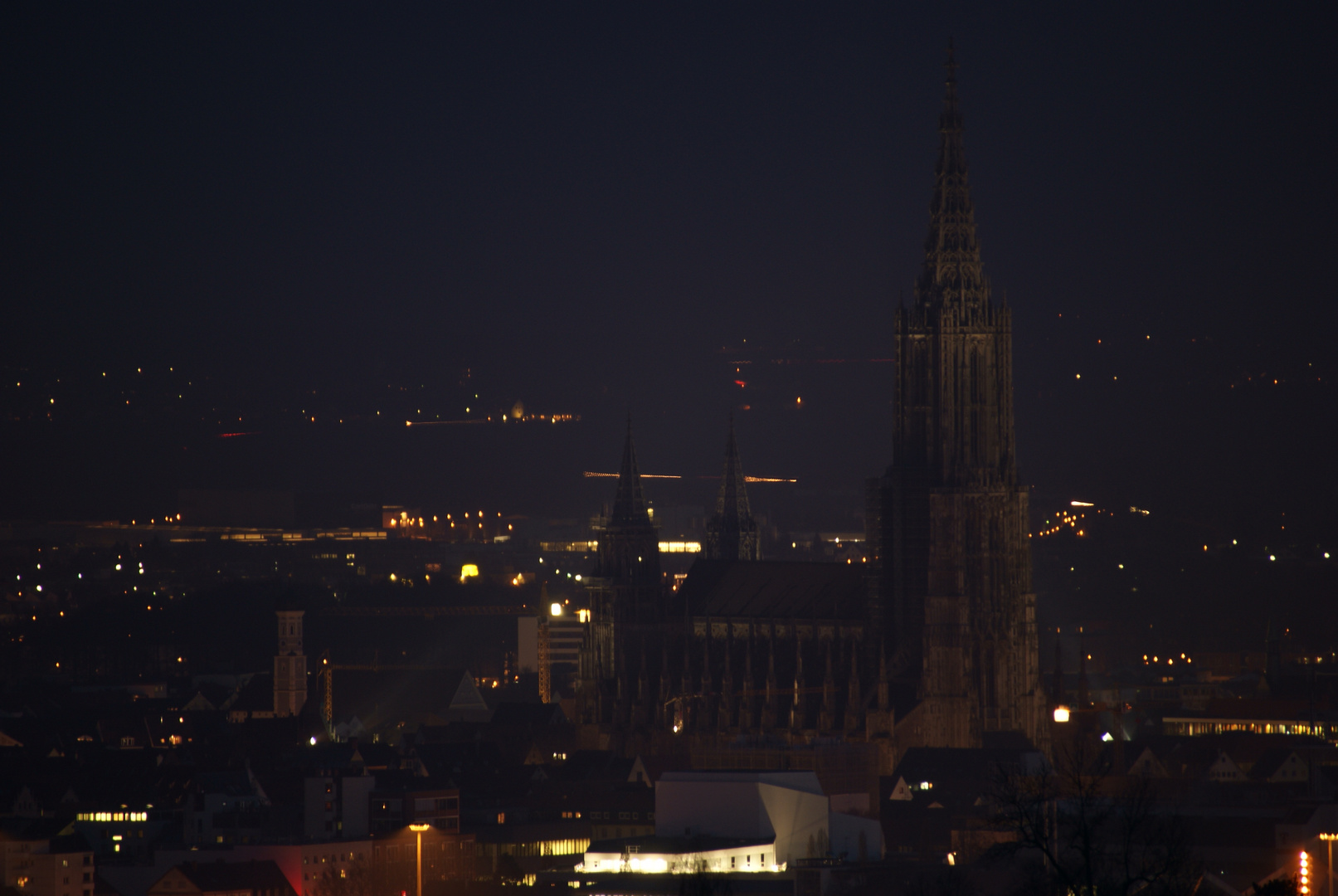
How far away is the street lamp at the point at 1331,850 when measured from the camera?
280ft

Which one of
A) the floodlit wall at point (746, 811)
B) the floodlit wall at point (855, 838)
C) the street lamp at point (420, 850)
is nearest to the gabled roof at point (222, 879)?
the street lamp at point (420, 850)

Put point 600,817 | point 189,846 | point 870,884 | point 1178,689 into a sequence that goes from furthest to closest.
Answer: point 1178,689, point 600,817, point 189,846, point 870,884

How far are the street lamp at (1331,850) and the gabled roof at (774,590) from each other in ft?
154

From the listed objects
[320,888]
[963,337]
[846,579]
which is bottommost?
[320,888]

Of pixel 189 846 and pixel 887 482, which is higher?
pixel 887 482

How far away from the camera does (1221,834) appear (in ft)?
320

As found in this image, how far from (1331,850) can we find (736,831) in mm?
19277

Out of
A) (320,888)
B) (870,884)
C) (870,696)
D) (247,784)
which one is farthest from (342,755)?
(870,884)

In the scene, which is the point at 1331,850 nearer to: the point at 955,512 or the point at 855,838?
the point at 855,838

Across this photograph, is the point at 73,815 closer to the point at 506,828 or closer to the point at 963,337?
the point at 506,828

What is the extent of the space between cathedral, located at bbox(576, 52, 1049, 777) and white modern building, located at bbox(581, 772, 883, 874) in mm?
15882

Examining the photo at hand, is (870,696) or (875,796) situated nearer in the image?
(875,796)

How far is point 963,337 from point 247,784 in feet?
116

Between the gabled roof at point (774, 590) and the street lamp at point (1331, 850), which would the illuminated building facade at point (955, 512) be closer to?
the gabled roof at point (774, 590)
